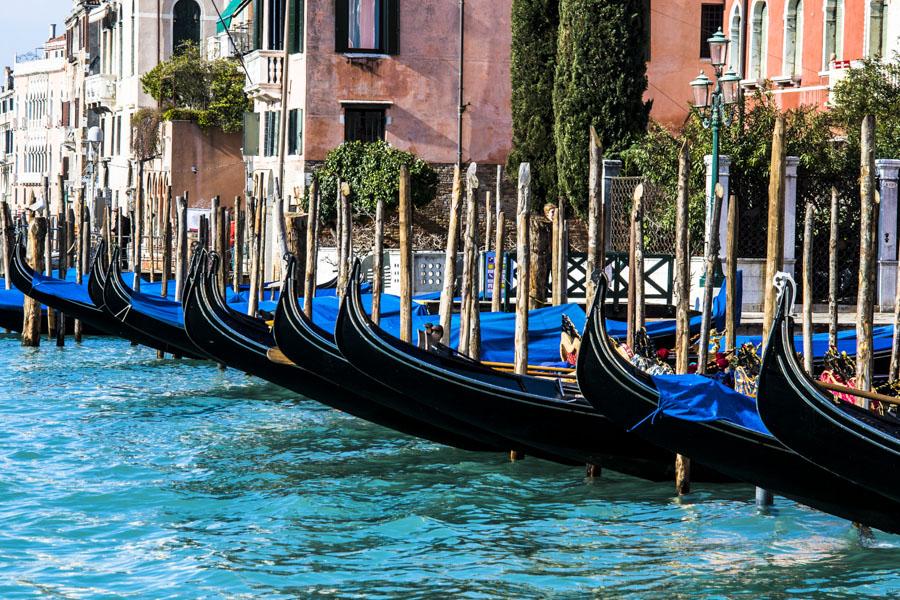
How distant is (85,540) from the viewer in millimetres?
7285

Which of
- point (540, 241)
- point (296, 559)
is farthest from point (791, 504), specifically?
point (540, 241)

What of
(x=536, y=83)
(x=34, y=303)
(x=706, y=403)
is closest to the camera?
(x=706, y=403)

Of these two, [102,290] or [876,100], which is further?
[876,100]

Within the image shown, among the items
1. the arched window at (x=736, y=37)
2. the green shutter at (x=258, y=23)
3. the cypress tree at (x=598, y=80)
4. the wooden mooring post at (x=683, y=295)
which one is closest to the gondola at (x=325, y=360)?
the wooden mooring post at (x=683, y=295)

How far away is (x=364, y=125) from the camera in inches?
698

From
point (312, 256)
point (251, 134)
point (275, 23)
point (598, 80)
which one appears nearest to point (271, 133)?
point (251, 134)

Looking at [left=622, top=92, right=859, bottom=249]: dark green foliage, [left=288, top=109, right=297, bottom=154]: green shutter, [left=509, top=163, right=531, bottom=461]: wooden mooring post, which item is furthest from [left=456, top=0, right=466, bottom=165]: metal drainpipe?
[left=509, top=163, right=531, bottom=461]: wooden mooring post

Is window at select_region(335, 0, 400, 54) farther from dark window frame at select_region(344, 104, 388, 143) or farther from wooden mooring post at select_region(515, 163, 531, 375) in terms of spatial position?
wooden mooring post at select_region(515, 163, 531, 375)

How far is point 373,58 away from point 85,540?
1090 centimetres

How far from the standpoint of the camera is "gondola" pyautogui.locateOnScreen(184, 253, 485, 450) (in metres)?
9.61

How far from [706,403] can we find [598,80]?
30.0 ft

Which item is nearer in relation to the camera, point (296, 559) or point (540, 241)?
point (296, 559)

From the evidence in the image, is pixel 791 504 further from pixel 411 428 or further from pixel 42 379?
pixel 42 379

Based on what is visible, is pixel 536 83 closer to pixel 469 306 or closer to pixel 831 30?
pixel 831 30
